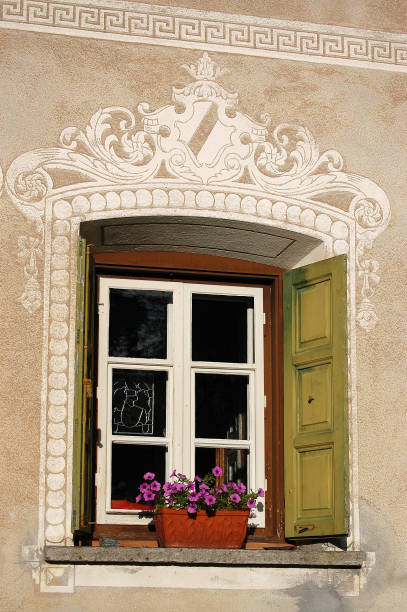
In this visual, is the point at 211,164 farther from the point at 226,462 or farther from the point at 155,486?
the point at 155,486

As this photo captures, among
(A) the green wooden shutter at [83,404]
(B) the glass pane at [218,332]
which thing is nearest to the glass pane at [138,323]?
(B) the glass pane at [218,332]

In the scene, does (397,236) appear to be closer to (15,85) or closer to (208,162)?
(208,162)

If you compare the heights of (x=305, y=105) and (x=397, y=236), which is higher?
(x=305, y=105)

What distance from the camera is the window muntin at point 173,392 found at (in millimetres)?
8914

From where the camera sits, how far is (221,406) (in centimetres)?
920

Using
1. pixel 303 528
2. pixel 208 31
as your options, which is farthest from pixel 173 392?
pixel 208 31

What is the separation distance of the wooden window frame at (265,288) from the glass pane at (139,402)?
607 mm

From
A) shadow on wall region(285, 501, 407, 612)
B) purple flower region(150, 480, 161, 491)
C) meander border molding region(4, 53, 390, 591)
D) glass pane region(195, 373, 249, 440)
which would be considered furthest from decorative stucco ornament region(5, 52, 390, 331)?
purple flower region(150, 480, 161, 491)

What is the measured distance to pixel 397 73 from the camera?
945cm

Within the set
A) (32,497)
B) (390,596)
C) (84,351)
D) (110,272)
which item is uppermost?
(110,272)

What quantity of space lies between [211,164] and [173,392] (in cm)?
137

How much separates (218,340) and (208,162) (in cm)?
109

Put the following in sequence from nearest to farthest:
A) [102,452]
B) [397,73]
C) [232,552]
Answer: [232,552]
[102,452]
[397,73]

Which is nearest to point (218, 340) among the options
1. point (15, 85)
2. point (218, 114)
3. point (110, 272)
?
point (110, 272)
